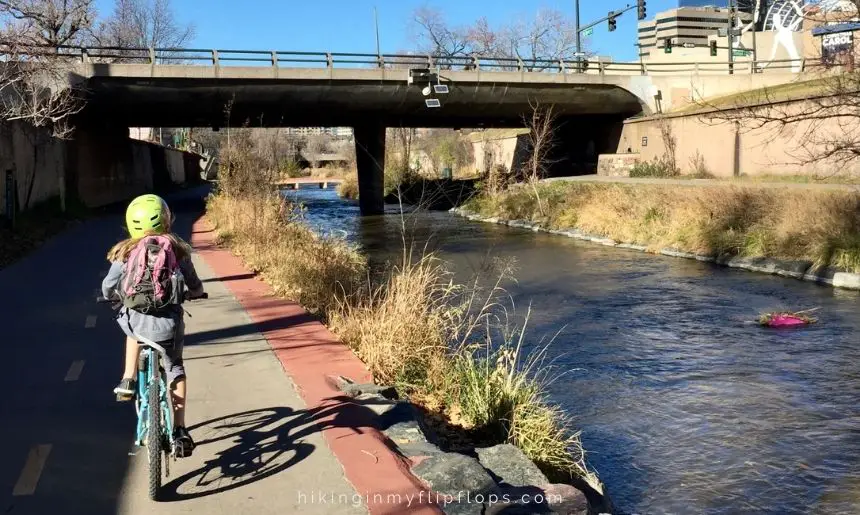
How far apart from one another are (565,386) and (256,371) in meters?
3.53

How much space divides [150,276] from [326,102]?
31.2 meters

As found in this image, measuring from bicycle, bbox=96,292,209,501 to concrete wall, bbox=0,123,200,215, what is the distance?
674 inches

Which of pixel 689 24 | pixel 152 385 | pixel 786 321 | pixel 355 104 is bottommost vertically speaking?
pixel 786 321

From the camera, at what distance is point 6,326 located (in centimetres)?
972

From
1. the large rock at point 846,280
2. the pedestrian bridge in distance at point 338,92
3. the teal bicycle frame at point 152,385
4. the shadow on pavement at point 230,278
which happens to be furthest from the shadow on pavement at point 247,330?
the pedestrian bridge in distance at point 338,92

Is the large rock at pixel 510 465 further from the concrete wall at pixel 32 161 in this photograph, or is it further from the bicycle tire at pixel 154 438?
the concrete wall at pixel 32 161

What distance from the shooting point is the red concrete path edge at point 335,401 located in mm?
4551

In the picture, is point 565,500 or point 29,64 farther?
point 29,64

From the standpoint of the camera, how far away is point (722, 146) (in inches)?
1367

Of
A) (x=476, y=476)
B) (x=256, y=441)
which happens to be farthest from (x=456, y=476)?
(x=256, y=441)

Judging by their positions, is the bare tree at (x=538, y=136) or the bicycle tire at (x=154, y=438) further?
the bare tree at (x=538, y=136)

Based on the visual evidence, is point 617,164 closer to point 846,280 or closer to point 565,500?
point 846,280

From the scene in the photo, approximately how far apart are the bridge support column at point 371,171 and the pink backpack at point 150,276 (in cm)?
3585

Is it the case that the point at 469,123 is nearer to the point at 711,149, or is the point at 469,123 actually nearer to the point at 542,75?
the point at 542,75
